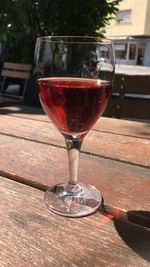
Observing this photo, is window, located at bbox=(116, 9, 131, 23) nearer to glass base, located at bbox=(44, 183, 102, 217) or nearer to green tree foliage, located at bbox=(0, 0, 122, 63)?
green tree foliage, located at bbox=(0, 0, 122, 63)

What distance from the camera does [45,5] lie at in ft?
17.7

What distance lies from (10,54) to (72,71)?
529cm

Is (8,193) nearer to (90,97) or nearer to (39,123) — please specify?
(90,97)

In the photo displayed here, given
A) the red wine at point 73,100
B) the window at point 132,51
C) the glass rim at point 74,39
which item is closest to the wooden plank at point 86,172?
the red wine at point 73,100

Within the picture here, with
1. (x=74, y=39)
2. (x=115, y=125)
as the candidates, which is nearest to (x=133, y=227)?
(x=74, y=39)

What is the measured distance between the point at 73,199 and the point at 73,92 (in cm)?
Result: 20

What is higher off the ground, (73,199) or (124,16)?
(124,16)

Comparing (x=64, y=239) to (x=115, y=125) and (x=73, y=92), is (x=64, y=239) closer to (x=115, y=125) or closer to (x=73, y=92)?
Answer: (x=73, y=92)

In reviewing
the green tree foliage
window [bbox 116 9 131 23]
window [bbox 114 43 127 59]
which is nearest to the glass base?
the green tree foliage

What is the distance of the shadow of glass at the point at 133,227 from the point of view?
0.55 metres

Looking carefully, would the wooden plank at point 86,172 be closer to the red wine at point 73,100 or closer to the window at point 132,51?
the red wine at point 73,100

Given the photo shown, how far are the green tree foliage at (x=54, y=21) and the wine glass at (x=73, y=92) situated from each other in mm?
4639

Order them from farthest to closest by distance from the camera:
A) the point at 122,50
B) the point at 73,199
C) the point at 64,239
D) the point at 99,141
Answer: the point at 122,50
the point at 99,141
the point at 73,199
the point at 64,239

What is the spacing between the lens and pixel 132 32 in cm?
2633
